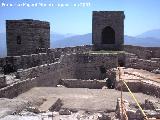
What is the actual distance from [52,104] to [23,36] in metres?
16.0

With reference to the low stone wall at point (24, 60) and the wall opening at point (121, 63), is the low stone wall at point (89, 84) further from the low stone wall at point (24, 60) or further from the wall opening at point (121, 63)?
the wall opening at point (121, 63)

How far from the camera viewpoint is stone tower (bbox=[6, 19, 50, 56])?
1109 inches

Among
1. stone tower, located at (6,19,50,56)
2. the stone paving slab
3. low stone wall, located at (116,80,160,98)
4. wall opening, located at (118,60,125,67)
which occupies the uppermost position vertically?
stone tower, located at (6,19,50,56)

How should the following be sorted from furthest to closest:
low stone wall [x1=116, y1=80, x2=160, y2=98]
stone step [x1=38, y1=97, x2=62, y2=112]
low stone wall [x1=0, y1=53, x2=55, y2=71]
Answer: low stone wall [x1=0, y1=53, x2=55, y2=71], low stone wall [x1=116, y1=80, x2=160, y2=98], stone step [x1=38, y1=97, x2=62, y2=112]

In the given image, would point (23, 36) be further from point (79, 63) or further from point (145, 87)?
point (145, 87)

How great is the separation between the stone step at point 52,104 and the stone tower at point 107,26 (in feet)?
61.1

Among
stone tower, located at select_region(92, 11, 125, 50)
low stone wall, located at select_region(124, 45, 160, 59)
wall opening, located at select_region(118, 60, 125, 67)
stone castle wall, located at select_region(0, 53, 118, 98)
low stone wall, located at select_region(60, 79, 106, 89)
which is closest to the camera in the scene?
stone castle wall, located at select_region(0, 53, 118, 98)

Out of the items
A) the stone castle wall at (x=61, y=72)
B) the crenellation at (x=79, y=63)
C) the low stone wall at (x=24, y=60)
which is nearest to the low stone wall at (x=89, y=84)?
the crenellation at (x=79, y=63)

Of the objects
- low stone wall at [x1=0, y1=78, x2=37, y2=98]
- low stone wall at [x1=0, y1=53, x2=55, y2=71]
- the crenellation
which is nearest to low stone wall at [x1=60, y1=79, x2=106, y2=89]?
the crenellation

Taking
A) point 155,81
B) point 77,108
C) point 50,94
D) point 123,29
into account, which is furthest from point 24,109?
point 123,29

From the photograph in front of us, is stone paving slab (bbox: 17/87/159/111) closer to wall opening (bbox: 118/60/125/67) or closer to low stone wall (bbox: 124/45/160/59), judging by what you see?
wall opening (bbox: 118/60/125/67)

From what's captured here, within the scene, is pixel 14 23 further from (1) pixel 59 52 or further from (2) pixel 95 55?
(2) pixel 95 55

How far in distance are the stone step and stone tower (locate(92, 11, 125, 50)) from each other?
18.6 metres

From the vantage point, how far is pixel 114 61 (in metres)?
25.7
